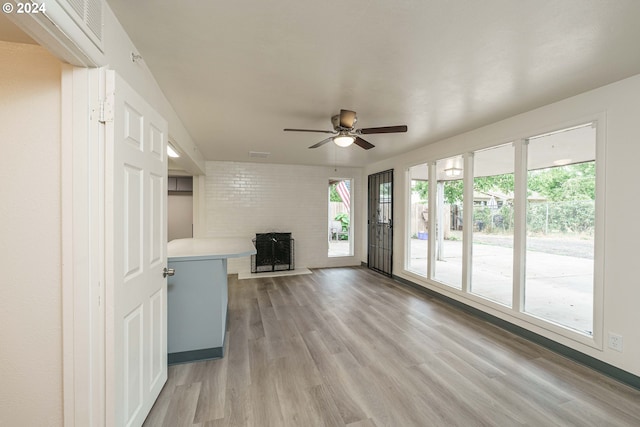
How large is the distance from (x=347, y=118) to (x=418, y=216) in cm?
399

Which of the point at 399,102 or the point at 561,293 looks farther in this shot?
the point at 561,293

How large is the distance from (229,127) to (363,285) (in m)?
3.55

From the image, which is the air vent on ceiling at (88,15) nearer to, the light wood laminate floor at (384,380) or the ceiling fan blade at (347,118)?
the ceiling fan blade at (347,118)

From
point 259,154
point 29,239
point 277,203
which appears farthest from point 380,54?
point 277,203

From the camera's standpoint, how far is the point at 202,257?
7.79ft

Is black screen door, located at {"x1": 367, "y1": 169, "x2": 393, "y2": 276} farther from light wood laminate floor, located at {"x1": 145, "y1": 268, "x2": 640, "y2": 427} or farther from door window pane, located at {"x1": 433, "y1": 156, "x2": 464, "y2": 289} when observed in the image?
light wood laminate floor, located at {"x1": 145, "y1": 268, "x2": 640, "y2": 427}

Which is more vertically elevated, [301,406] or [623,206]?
[623,206]

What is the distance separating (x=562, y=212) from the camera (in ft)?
9.14

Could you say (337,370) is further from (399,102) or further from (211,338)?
(399,102)

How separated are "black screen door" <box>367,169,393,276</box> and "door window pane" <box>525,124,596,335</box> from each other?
2.66 metres

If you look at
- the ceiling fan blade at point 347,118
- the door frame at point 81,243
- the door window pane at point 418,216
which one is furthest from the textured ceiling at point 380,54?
the door window pane at point 418,216

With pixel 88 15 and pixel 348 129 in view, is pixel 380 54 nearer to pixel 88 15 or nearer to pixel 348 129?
pixel 348 129

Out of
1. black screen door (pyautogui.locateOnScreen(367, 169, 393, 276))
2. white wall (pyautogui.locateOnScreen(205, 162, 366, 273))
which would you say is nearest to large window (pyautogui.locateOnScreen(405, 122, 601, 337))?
black screen door (pyautogui.locateOnScreen(367, 169, 393, 276))

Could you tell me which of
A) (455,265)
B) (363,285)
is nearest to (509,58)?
(363,285)
